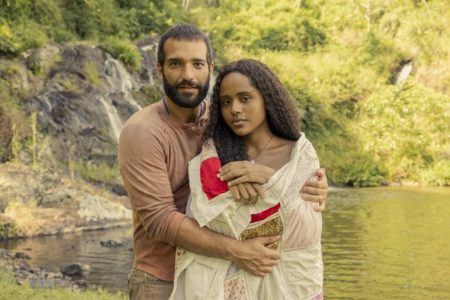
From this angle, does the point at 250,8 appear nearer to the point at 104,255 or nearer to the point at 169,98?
the point at 104,255

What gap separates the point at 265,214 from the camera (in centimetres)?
A: 296

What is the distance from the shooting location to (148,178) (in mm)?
3080

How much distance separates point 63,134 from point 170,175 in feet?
53.2

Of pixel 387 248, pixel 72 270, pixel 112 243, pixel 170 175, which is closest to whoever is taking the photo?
pixel 170 175

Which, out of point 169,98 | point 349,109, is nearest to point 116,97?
point 349,109

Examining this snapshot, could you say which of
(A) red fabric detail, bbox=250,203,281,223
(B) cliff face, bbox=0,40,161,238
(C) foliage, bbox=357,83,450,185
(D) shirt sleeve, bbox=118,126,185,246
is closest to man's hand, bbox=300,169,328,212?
(A) red fabric detail, bbox=250,203,281,223

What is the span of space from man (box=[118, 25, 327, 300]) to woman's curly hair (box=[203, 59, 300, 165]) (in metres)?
0.19

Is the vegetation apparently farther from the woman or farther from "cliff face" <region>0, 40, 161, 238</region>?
the woman

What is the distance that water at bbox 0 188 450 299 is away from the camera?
9.73 metres

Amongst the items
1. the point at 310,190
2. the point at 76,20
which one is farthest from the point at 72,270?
the point at 76,20

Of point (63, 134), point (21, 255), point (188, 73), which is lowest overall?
point (21, 255)

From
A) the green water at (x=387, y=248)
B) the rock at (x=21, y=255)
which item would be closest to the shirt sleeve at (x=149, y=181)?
the green water at (x=387, y=248)

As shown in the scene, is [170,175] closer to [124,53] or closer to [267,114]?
[267,114]

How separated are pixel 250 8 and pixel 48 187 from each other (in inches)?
970
